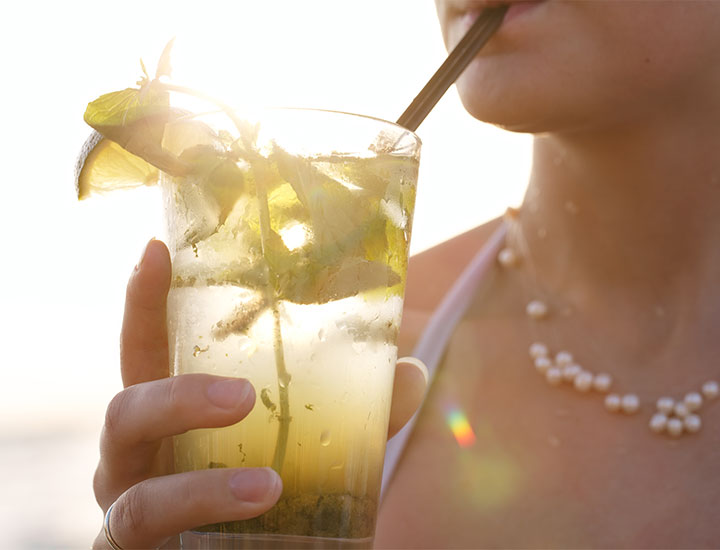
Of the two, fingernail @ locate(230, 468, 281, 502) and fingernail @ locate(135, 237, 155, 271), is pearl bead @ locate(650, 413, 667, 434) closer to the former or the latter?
fingernail @ locate(230, 468, 281, 502)

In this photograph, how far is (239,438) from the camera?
114 centimetres

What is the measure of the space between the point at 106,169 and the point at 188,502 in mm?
625

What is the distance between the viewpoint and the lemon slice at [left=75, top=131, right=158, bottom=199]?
1.27m

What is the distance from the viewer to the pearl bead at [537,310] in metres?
2.62

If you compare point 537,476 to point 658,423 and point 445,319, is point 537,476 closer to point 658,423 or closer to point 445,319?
point 658,423

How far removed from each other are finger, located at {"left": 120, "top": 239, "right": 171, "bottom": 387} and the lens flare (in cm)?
113

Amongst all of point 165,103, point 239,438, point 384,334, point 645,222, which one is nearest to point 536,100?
point 645,222

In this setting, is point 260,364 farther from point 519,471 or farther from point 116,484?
point 519,471

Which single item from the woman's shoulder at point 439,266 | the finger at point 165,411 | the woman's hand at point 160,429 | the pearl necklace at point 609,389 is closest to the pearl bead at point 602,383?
the pearl necklace at point 609,389

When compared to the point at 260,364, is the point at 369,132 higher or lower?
higher

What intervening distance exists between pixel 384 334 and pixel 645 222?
1.52 meters

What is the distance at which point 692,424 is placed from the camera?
2172 mm

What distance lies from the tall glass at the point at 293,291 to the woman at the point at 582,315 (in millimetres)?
260

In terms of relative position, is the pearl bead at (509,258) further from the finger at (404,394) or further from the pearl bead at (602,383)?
the finger at (404,394)
